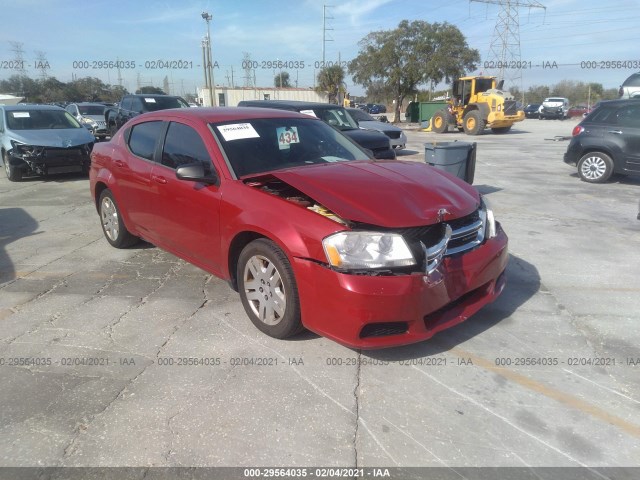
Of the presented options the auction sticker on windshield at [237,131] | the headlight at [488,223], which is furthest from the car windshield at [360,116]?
the headlight at [488,223]

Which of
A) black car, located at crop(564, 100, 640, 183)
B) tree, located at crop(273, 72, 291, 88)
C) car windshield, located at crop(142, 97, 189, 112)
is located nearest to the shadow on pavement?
car windshield, located at crop(142, 97, 189, 112)

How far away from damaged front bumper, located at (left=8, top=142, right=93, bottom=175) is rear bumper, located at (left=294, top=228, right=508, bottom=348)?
965 cm

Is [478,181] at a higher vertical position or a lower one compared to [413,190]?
lower

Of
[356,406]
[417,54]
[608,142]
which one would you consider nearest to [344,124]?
[608,142]

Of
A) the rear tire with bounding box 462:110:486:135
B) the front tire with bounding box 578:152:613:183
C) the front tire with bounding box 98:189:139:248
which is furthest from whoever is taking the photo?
the rear tire with bounding box 462:110:486:135

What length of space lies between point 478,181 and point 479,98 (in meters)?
15.2

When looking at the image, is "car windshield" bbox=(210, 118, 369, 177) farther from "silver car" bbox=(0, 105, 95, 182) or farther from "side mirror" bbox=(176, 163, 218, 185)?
"silver car" bbox=(0, 105, 95, 182)

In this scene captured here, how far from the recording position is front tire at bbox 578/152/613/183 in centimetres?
978

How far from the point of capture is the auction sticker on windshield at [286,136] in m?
4.24

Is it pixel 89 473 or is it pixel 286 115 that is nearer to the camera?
pixel 89 473

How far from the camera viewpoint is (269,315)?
3.51m

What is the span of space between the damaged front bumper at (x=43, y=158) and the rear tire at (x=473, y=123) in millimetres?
18499

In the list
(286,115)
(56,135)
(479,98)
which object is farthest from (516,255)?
(479,98)

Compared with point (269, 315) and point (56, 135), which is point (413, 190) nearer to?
point (269, 315)
